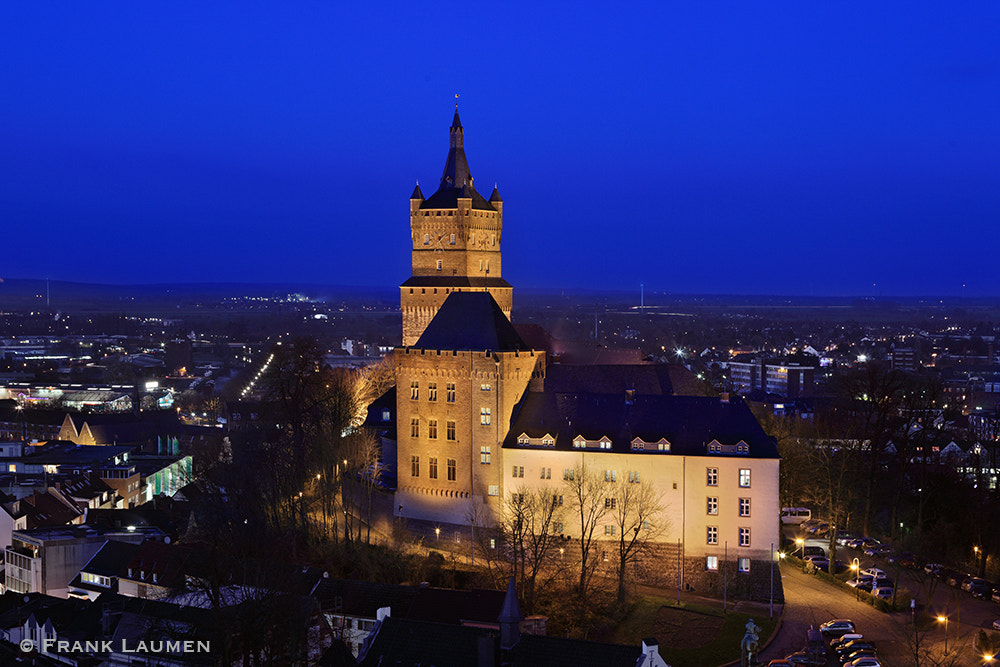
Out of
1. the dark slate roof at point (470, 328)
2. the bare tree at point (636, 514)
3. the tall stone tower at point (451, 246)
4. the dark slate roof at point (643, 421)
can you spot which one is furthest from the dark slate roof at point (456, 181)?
the bare tree at point (636, 514)

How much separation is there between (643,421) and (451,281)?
28656 mm

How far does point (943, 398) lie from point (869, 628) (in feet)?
321

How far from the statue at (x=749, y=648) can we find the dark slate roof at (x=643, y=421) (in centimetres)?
1274

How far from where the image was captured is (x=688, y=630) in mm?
54719

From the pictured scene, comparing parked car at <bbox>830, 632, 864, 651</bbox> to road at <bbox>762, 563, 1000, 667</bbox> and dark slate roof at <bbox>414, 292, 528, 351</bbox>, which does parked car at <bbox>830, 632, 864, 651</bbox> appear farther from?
dark slate roof at <bbox>414, 292, 528, 351</bbox>

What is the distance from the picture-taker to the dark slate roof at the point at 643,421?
6219cm

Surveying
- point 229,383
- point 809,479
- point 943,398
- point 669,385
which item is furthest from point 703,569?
point 229,383

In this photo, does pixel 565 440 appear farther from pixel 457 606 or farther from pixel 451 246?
pixel 451 246

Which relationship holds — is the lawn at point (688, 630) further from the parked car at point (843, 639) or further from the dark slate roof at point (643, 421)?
the dark slate roof at point (643, 421)

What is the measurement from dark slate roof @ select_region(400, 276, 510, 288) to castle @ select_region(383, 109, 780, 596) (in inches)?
656

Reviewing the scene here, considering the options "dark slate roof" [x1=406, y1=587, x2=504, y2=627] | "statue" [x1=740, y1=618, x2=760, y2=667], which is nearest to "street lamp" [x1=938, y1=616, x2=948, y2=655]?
"statue" [x1=740, y1=618, x2=760, y2=667]

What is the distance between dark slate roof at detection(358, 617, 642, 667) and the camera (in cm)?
4444

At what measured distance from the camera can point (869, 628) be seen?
182ft

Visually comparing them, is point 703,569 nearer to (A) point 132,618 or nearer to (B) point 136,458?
(A) point 132,618
